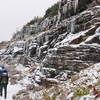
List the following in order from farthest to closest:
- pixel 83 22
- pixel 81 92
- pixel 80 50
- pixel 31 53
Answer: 1. pixel 31 53
2. pixel 83 22
3. pixel 80 50
4. pixel 81 92

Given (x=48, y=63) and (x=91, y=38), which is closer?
(x=91, y=38)

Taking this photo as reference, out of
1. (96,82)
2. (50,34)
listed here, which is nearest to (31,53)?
(50,34)

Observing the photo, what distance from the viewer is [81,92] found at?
7043 mm

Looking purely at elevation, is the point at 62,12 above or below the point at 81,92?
above

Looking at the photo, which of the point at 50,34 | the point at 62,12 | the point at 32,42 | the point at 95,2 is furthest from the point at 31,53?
the point at 95,2

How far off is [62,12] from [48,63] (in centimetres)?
1375

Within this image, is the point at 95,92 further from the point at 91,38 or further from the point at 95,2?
the point at 95,2

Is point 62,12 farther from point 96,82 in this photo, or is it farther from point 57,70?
point 96,82

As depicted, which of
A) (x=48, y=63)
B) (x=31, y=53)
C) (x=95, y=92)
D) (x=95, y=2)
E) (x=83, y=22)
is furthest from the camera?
(x=31, y=53)

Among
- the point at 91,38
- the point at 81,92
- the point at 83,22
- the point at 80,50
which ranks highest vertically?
the point at 83,22

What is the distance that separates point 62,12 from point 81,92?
2067cm

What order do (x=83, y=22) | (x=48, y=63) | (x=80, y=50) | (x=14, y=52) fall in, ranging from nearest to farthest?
(x=80, y=50) < (x=48, y=63) < (x=83, y=22) < (x=14, y=52)

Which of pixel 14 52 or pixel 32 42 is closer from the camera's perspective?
pixel 32 42

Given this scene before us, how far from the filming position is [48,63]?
14.4m
